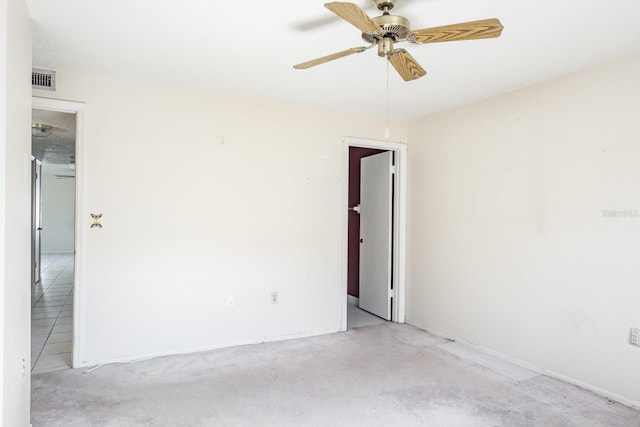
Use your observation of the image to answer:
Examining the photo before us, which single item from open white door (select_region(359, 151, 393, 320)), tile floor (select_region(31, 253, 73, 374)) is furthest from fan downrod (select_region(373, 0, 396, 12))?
tile floor (select_region(31, 253, 73, 374))

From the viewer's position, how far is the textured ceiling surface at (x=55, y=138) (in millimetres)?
4031

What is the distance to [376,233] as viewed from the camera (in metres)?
4.70

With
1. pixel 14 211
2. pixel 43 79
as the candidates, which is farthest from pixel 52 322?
pixel 14 211

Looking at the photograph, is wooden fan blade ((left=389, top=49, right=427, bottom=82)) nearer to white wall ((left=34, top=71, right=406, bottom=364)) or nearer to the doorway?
white wall ((left=34, top=71, right=406, bottom=364))

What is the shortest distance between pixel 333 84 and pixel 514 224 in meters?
1.91

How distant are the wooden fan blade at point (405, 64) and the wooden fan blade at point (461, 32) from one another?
0.11 m

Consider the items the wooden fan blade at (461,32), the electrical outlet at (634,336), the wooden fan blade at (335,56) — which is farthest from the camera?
the electrical outlet at (634,336)

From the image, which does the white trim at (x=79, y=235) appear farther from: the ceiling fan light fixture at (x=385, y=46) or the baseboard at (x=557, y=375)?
the baseboard at (x=557, y=375)

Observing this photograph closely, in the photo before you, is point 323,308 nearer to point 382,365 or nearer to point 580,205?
point 382,365

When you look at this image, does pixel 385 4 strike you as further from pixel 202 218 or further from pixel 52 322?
pixel 52 322

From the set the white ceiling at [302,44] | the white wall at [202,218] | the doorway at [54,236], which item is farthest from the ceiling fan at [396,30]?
the doorway at [54,236]

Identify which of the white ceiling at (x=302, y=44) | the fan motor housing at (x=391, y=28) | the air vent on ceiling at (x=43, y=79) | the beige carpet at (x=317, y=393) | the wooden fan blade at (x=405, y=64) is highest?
the white ceiling at (x=302, y=44)

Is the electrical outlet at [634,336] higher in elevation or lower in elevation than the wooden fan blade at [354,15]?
lower

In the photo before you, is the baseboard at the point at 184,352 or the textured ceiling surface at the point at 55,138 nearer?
the baseboard at the point at 184,352
